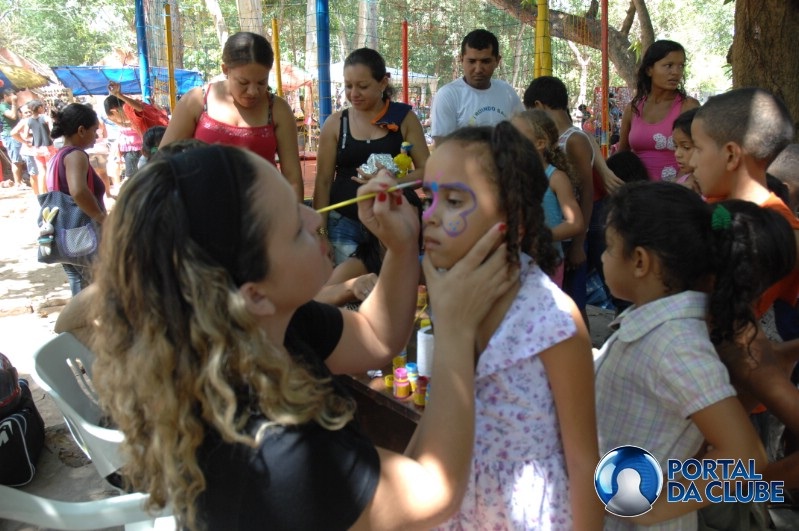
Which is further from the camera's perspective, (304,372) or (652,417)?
(652,417)

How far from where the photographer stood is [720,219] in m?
1.46

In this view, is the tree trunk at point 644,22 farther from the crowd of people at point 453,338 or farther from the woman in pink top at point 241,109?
the crowd of people at point 453,338

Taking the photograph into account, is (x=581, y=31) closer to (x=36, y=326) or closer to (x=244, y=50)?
(x=244, y=50)

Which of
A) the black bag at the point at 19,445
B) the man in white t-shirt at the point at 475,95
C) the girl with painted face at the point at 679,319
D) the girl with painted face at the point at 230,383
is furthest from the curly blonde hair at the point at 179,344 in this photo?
the man in white t-shirt at the point at 475,95

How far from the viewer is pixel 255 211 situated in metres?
0.93

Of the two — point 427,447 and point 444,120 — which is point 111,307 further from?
point 444,120

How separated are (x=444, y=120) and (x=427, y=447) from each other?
10.4ft

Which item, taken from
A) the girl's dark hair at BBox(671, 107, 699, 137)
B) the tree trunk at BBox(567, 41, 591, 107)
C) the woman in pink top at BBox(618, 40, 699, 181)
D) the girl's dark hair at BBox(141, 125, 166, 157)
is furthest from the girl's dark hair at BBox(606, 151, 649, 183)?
the tree trunk at BBox(567, 41, 591, 107)

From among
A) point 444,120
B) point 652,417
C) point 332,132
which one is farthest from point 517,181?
point 444,120

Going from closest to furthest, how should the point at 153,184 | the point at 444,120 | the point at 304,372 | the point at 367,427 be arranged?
the point at 153,184
the point at 304,372
the point at 367,427
the point at 444,120

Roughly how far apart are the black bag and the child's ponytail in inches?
124

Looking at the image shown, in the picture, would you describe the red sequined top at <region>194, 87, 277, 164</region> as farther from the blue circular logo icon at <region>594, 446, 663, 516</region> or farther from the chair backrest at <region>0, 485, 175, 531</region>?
the blue circular logo icon at <region>594, 446, 663, 516</region>

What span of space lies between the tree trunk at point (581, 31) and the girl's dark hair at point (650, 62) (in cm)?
544

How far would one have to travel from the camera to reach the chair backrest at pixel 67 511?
5.31ft
